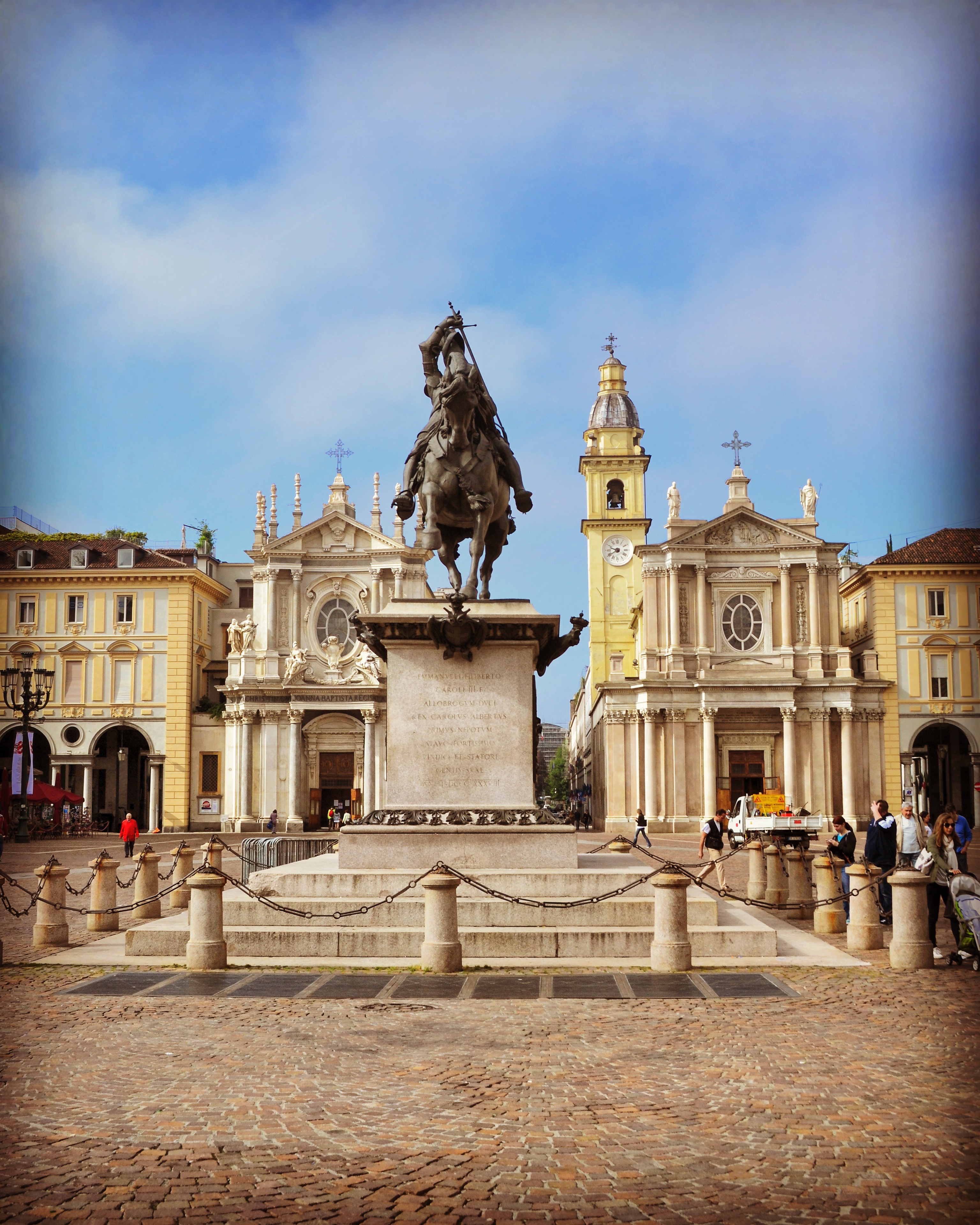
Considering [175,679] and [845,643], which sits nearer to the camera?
[175,679]

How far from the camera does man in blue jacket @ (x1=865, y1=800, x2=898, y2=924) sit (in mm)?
16234

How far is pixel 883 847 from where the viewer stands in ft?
53.3

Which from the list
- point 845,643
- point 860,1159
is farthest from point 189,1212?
point 845,643

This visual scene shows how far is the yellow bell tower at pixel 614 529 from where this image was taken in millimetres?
77500

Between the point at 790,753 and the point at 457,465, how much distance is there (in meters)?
49.3

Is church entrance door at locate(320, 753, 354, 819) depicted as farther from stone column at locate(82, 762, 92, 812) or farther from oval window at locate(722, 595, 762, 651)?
oval window at locate(722, 595, 762, 651)

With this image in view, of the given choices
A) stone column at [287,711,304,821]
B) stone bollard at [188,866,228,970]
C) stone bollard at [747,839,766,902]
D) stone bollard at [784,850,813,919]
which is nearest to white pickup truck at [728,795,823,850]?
stone bollard at [747,839,766,902]

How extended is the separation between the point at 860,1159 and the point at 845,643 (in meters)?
65.5

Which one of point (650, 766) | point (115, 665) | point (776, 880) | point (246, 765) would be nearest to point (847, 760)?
point (650, 766)

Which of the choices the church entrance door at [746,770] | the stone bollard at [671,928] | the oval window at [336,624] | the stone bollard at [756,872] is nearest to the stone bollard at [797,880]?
the stone bollard at [756,872]

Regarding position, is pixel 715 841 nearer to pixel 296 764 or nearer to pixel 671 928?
pixel 671 928

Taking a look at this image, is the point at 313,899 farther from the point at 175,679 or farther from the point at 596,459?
the point at 596,459

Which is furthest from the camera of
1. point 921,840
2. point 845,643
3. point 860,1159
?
point 845,643

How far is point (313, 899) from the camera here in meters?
12.6
